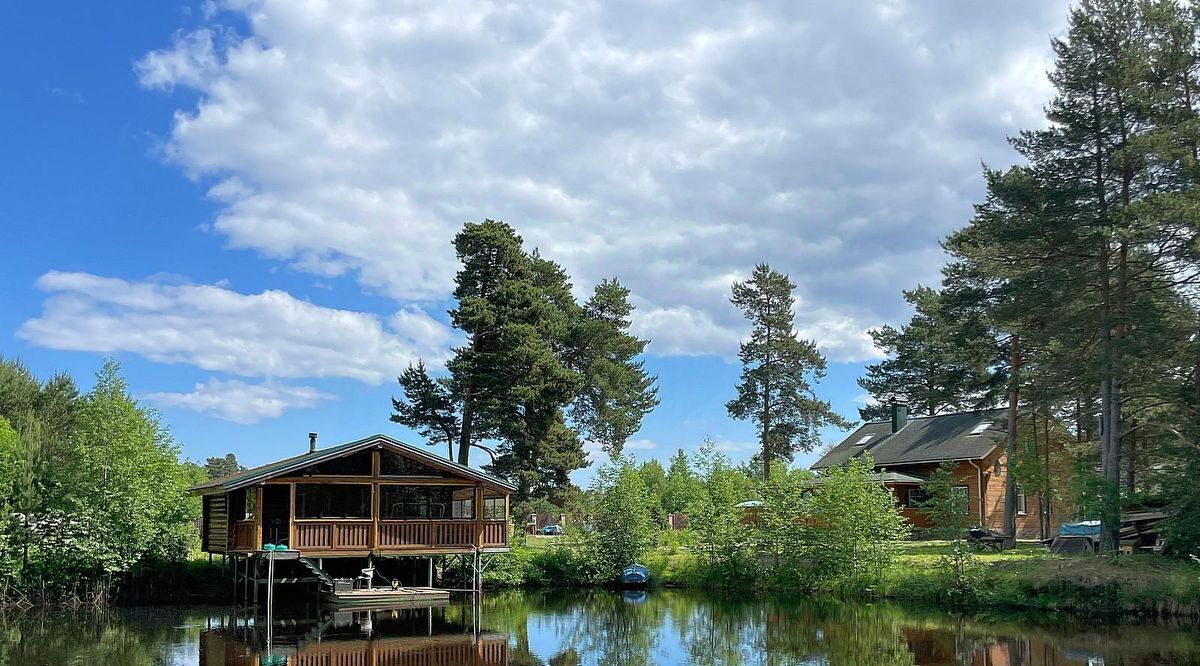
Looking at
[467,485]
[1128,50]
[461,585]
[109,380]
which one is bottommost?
[461,585]

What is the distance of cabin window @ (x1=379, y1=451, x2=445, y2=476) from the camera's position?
28.5 m

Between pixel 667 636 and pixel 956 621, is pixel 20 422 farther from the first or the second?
pixel 956 621

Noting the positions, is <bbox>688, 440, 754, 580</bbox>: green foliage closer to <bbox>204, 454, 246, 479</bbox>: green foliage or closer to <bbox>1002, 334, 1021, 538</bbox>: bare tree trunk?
<bbox>1002, 334, 1021, 538</bbox>: bare tree trunk

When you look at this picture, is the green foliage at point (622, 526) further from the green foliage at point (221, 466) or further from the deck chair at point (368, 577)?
the green foliage at point (221, 466)

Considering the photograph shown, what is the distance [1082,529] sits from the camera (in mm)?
28406

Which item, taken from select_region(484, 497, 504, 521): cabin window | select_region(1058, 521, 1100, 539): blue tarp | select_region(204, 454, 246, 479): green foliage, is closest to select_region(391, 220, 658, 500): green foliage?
select_region(484, 497, 504, 521): cabin window

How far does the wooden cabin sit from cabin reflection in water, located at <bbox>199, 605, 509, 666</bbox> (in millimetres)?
2096

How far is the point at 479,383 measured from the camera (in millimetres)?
38062

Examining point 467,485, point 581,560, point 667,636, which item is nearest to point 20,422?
point 467,485

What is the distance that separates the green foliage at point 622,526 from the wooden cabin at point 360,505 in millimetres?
4962

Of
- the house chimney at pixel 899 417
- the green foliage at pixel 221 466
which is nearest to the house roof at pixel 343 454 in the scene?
the house chimney at pixel 899 417

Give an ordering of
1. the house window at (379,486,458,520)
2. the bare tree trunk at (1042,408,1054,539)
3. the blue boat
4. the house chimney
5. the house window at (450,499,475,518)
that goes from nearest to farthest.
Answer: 1. the house window at (379,486,458,520)
2. the house window at (450,499,475,518)
3. the bare tree trunk at (1042,408,1054,539)
4. the blue boat
5. the house chimney

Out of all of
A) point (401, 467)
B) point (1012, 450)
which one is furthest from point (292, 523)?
point (1012, 450)

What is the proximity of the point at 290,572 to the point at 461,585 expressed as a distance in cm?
552
